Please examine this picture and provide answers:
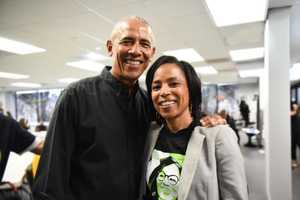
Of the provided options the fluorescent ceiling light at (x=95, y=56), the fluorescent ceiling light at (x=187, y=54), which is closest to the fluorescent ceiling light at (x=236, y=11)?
the fluorescent ceiling light at (x=187, y=54)

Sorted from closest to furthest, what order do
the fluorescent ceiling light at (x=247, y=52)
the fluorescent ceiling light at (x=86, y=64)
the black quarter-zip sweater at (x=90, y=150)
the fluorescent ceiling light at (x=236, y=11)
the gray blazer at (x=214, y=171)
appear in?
the gray blazer at (x=214, y=171) < the black quarter-zip sweater at (x=90, y=150) < the fluorescent ceiling light at (x=236, y=11) < the fluorescent ceiling light at (x=247, y=52) < the fluorescent ceiling light at (x=86, y=64)

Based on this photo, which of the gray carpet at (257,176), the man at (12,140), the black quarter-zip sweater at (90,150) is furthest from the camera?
the gray carpet at (257,176)

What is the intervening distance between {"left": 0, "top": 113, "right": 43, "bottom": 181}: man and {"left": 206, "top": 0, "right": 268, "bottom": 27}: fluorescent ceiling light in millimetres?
2611

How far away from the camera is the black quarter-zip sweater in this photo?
1.16 meters

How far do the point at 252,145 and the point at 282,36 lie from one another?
6047mm

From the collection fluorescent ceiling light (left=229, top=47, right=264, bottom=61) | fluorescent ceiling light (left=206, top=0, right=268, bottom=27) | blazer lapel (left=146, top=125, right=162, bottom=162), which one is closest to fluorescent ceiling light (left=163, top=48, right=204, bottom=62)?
fluorescent ceiling light (left=229, top=47, right=264, bottom=61)

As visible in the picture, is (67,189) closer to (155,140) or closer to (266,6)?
(155,140)

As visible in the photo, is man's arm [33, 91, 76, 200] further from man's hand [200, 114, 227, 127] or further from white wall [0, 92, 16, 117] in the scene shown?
white wall [0, 92, 16, 117]

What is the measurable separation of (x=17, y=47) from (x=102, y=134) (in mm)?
4667

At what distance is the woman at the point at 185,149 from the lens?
1.07 meters

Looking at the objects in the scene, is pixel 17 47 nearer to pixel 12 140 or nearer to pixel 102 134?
pixel 12 140

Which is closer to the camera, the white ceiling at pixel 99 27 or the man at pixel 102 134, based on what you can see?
the man at pixel 102 134

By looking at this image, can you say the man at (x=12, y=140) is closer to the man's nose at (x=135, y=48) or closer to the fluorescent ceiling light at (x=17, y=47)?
the man's nose at (x=135, y=48)

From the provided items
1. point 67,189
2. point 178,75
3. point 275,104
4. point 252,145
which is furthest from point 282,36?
point 252,145
